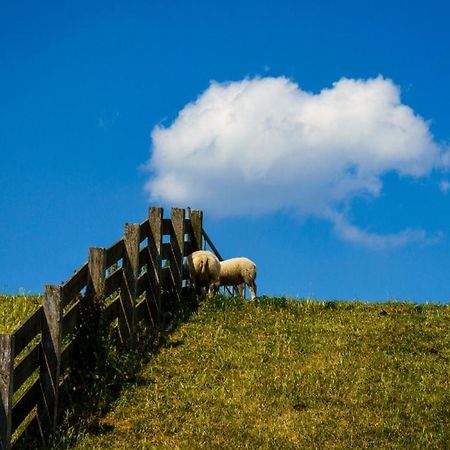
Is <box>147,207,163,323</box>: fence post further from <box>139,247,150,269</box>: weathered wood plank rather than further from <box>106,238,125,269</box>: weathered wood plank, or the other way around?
<box>106,238,125,269</box>: weathered wood plank

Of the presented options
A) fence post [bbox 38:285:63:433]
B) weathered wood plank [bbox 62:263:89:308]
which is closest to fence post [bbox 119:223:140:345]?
weathered wood plank [bbox 62:263:89:308]

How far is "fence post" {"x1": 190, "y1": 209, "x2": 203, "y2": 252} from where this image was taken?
72.9ft

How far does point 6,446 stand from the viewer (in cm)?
1160

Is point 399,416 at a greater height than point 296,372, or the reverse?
point 296,372

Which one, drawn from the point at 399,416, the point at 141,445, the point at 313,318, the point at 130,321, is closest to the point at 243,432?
the point at 141,445

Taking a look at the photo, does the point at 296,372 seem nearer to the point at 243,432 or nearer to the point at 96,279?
the point at 243,432

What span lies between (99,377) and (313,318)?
21.1 ft

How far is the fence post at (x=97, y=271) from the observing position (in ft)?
49.8

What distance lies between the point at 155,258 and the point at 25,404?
6.89 meters

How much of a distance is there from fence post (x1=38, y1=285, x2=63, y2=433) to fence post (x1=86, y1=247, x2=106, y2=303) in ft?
6.64

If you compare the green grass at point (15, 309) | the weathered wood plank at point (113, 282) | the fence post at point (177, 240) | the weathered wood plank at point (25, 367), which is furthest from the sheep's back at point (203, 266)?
the weathered wood plank at point (25, 367)

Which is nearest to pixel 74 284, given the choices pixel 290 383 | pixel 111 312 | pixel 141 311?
pixel 111 312

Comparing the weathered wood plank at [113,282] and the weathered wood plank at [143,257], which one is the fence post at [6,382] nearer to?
the weathered wood plank at [113,282]

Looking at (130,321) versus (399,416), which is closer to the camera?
(399,416)
